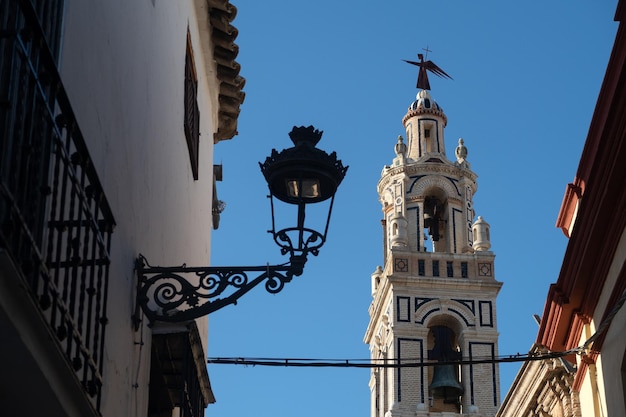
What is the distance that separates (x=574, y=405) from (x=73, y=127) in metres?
8.05

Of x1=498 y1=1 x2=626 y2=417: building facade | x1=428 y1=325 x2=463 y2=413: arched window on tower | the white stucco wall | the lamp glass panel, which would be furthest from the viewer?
x1=428 y1=325 x2=463 y2=413: arched window on tower

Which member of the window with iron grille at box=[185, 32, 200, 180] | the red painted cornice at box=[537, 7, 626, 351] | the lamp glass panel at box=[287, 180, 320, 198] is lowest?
the lamp glass panel at box=[287, 180, 320, 198]

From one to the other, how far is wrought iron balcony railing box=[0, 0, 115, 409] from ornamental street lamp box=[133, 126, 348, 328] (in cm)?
109

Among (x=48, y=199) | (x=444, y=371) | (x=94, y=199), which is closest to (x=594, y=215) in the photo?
(x=94, y=199)

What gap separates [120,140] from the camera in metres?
6.52

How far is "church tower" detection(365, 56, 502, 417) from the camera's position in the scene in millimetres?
39500

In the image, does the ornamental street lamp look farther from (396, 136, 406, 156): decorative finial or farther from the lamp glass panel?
(396, 136, 406, 156): decorative finial

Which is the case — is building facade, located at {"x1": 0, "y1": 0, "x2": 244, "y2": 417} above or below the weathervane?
below

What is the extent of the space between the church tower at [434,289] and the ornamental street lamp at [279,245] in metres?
32.3

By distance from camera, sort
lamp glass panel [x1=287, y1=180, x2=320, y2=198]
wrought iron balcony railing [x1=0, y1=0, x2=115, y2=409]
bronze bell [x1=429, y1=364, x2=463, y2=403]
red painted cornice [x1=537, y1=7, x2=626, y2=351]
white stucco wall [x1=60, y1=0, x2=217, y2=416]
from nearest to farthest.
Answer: wrought iron balcony railing [x1=0, y1=0, x2=115, y2=409], white stucco wall [x1=60, y1=0, x2=217, y2=416], lamp glass panel [x1=287, y1=180, x2=320, y2=198], red painted cornice [x1=537, y1=7, x2=626, y2=351], bronze bell [x1=429, y1=364, x2=463, y2=403]

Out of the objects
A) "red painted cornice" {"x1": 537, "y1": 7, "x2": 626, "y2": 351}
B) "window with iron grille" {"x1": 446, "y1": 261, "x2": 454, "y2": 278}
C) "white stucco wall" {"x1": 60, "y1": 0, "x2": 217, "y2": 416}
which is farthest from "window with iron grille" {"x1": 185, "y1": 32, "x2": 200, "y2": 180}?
"window with iron grille" {"x1": 446, "y1": 261, "x2": 454, "y2": 278}

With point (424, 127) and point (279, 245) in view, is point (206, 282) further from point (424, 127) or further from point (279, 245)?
point (424, 127)

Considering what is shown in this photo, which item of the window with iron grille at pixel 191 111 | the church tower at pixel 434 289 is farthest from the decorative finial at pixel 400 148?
the window with iron grille at pixel 191 111

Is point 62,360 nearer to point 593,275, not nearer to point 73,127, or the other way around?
point 73,127
